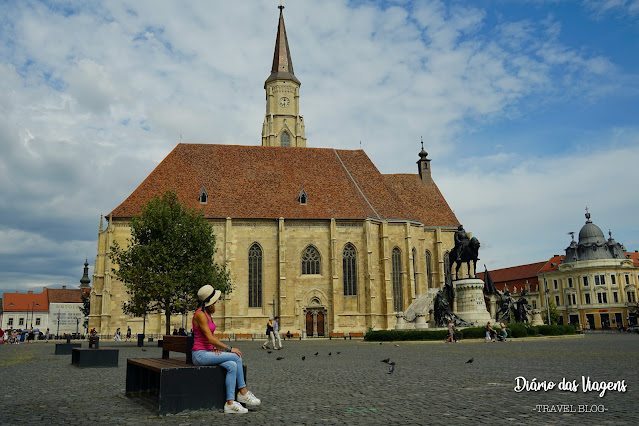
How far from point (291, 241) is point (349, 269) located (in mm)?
5664

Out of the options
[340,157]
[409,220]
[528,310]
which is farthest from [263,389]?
[340,157]

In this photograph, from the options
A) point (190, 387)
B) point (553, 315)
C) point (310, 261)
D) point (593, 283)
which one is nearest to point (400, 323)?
point (310, 261)

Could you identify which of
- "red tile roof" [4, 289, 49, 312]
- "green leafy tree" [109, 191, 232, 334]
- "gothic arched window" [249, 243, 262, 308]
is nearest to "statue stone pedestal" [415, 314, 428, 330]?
"green leafy tree" [109, 191, 232, 334]

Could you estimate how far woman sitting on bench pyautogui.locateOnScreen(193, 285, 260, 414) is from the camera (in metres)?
6.81

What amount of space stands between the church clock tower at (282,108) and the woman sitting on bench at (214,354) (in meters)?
55.5

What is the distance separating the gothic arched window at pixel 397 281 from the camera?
4475cm

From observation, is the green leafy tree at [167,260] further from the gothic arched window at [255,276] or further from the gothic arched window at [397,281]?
the gothic arched window at [397,281]

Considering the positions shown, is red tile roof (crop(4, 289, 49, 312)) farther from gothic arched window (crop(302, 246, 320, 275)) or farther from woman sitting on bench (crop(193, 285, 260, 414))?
woman sitting on bench (crop(193, 285, 260, 414))

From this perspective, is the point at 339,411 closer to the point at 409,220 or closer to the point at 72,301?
the point at 409,220

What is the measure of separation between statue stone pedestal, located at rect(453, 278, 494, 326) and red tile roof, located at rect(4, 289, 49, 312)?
92980mm

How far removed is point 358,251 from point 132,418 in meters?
38.0

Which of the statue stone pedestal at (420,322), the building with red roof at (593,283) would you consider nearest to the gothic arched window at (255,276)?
the statue stone pedestal at (420,322)

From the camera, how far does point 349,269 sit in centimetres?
4394

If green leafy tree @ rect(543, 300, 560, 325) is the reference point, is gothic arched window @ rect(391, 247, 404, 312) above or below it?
above
